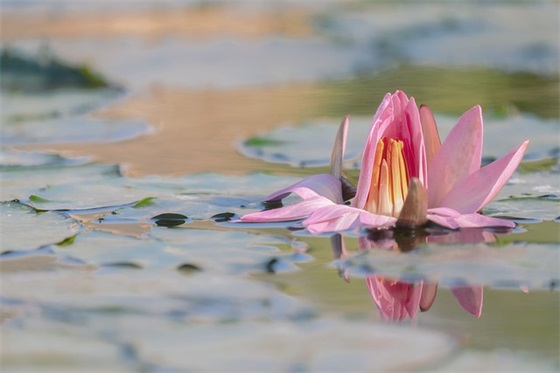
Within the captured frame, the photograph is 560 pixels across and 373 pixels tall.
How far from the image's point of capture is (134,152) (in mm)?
→ 2814

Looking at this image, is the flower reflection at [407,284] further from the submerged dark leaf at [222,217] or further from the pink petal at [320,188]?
the submerged dark leaf at [222,217]

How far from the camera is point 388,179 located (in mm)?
1793

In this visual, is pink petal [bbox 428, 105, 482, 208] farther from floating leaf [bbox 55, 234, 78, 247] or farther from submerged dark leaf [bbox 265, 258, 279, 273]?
floating leaf [bbox 55, 234, 78, 247]

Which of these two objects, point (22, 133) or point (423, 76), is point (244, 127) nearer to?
point (22, 133)

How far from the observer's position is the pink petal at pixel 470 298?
1.41m

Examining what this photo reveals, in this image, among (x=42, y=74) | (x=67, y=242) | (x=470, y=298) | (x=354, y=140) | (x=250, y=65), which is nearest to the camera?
(x=470, y=298)

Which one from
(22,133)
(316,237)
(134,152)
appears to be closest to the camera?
(316,237)

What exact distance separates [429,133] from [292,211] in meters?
0.31

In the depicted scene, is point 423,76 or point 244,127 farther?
point 423,76

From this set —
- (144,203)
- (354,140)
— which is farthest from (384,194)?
(354,140)

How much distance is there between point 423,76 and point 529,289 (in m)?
3.11

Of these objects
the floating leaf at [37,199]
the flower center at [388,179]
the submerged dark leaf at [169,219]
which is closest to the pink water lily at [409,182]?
the flower center at [388,179]

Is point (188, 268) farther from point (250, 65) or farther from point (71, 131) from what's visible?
point (250, 65)

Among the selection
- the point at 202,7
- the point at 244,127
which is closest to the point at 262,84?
the point at 244,127
